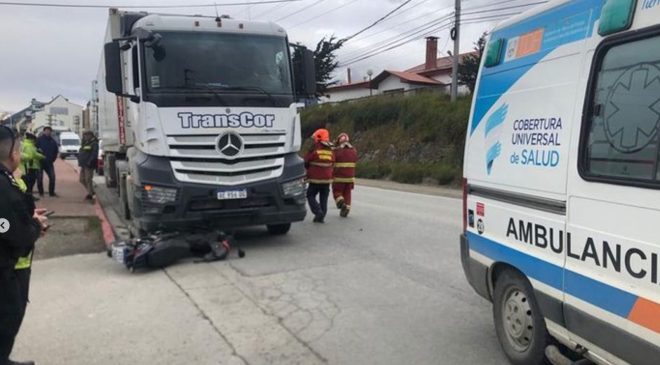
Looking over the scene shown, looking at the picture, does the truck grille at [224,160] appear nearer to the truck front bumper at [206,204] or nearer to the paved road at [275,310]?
the truck front bumper at [206,204]

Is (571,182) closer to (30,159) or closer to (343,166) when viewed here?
(343,166)

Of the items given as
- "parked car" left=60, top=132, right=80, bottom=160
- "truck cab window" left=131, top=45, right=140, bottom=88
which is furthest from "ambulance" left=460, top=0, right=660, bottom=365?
"parked car" left=60, top=132, right=80, bottom=160

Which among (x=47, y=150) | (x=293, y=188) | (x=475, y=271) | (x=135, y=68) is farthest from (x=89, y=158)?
(x=475, y=271)

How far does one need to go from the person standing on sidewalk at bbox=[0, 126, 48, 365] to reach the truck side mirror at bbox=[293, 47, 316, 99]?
214 inches

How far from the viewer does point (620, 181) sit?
9.77ft

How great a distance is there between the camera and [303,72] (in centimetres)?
896

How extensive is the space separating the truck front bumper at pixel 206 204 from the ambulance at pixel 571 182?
434 centimetres

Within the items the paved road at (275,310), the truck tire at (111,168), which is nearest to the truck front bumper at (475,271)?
the paved road at (275,310)

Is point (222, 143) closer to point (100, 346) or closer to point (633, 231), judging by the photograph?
point (100, 346)

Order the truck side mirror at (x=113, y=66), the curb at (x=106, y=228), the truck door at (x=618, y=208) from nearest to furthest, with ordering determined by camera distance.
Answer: the truck door at (x=618, y=208), the truck side mirror at (x=113, y=66), the curb at (x=106, y=228)

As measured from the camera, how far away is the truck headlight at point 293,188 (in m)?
8.59

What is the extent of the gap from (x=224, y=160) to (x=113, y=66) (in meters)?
1.98

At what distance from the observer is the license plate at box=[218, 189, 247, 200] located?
8156mm

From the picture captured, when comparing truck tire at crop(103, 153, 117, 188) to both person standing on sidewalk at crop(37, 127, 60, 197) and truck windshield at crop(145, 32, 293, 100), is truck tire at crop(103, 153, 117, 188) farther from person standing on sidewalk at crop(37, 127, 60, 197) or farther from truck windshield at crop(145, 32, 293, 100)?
truck windshield at crop(145, 32, 293, 100)
